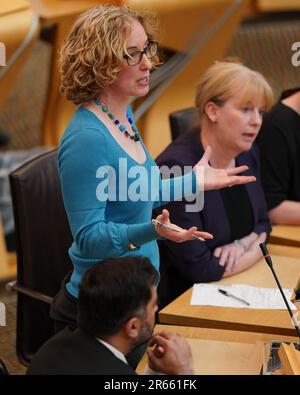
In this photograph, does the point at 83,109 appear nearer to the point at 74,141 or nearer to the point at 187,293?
the point at 74,141

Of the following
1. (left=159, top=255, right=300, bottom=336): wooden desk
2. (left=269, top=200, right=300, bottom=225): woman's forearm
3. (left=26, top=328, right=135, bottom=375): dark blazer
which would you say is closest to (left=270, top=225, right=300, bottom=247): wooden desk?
(left=269, top=200, right=300, bottom=225): woman's forearm

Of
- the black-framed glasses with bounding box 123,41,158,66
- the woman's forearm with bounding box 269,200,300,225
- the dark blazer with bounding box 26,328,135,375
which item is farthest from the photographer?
the woman's forearm with bounding box 269,200,300,225

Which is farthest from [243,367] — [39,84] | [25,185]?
[39,84]

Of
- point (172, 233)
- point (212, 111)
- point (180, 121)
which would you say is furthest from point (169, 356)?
point (180, 121)

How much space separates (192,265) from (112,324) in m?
0.83

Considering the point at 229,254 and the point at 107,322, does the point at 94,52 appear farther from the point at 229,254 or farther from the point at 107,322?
the point at 229,254

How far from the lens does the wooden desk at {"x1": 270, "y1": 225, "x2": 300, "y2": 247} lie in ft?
8.98

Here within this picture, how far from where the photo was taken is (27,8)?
3.72 metres

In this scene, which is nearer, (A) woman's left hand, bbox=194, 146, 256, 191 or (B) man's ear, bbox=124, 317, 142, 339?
(B) man's ear, bbox=124, 317, 142, 339

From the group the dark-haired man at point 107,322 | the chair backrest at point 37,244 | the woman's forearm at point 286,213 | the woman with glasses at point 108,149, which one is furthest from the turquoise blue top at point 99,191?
the woman's forearm at point 286,213

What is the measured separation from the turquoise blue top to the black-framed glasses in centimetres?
15

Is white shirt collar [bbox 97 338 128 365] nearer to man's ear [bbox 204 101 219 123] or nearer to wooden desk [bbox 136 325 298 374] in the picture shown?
wooden desk [bbox 136 325 298 374]

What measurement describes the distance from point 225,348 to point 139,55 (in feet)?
2.41
